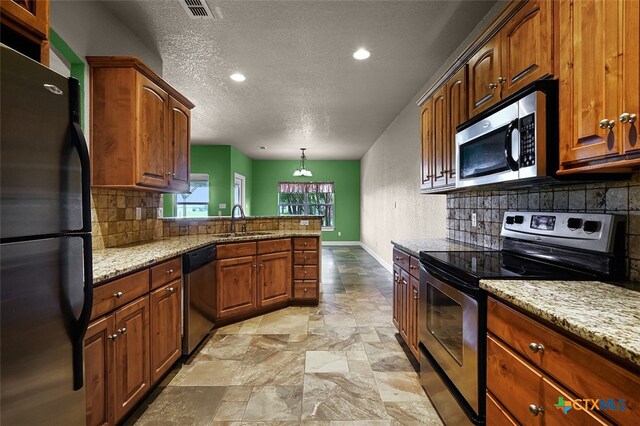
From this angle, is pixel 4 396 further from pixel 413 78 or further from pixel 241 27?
pixel 413 78

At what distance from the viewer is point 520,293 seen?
1116 mm

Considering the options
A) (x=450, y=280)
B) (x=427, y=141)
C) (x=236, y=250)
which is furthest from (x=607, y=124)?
(x=236, y=250)

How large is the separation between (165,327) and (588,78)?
8.49 ft

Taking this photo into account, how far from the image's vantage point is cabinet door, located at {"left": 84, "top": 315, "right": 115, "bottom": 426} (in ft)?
4.39

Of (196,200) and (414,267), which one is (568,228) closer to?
(414,267)

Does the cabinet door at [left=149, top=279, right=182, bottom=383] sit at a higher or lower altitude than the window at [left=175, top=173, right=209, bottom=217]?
lower

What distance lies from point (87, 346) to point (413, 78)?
3.77 metres

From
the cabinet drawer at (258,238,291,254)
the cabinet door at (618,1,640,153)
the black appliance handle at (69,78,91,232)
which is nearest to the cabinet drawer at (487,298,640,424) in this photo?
the cabinet door at (618,1,640,153)

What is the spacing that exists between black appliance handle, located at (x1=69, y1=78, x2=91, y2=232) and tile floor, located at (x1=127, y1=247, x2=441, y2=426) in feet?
4.38

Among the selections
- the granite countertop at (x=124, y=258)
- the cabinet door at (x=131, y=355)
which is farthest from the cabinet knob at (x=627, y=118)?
the cabinet door at (x=131, y=355)

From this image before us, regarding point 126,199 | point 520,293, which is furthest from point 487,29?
point 126,199

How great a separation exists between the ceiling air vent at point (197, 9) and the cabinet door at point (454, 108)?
6.18 ft

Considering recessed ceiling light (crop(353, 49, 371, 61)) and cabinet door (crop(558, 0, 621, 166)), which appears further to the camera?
recessed ceiling light (crop(353, 49, 371, 61))

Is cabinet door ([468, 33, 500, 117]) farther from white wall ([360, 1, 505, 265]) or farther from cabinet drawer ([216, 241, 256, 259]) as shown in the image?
cabinet drawer ([216, 241, 256, 259])
